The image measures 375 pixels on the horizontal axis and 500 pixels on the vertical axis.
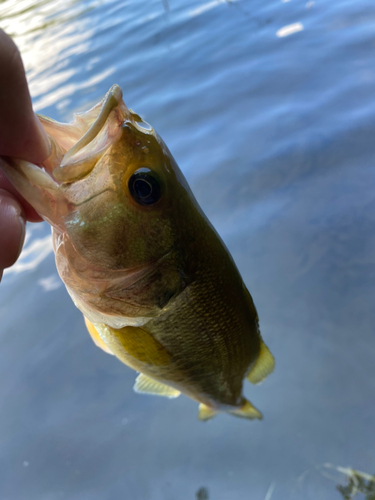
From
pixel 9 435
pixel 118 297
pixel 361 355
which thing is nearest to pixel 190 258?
pixel 118 297

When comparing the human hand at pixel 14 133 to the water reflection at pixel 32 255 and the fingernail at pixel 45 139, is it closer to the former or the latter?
the fingernail at pixel 45 139

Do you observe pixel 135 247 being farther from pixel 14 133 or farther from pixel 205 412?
pixel 205 412

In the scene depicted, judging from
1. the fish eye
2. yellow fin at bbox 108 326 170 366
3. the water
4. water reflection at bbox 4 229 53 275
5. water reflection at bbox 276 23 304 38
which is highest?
the fish eye

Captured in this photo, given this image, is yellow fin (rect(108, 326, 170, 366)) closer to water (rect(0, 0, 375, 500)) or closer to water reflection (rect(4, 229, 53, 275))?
water (rect(0, 0, 375, 500))

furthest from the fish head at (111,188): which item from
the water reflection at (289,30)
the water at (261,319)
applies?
the water reflection at (289,30)

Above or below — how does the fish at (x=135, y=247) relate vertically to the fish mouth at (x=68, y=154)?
below

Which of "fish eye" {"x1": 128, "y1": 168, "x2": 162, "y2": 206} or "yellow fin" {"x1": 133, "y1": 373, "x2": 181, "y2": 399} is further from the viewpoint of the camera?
"yellow fin" {"x1": 133, "y1": 373, "x2": 181, "y2": 399}

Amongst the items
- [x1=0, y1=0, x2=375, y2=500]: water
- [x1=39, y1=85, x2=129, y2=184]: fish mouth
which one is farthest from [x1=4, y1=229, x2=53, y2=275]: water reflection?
[x1=39, y1=85, x2=129, y2=184]: fish mouth
